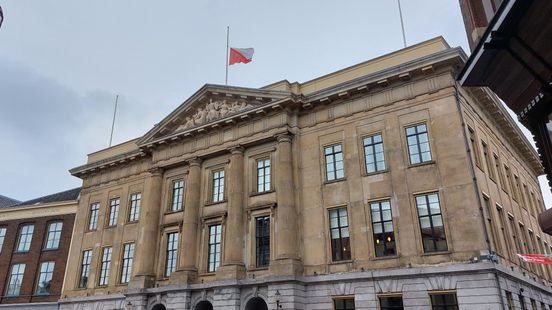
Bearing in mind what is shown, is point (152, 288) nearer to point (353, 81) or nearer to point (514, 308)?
point (353, 81)

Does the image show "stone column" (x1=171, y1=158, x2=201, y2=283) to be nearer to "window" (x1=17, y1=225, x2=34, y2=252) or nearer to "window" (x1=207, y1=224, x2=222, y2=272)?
"window" (x1=207, y1=224, x2=222, y2=272)

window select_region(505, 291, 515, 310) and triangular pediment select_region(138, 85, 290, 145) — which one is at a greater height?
triangular pediment select_region(138, 85, 290, 145)

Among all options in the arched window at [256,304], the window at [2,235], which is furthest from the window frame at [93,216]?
the arched window at [256,304]

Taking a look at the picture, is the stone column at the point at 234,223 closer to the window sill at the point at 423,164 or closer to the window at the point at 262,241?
the window at the point at 262,241

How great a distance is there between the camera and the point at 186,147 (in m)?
29.6

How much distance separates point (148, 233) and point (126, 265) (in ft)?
11.7

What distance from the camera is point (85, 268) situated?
106 ft

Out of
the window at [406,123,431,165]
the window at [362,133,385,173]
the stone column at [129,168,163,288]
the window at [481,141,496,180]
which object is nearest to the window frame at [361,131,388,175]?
the window at [362,133,385,173]

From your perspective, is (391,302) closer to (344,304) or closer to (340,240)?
(344,304)

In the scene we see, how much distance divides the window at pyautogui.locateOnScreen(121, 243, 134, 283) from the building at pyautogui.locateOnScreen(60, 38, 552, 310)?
0.12 m

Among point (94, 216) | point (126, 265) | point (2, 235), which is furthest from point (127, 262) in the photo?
point (2, 235)

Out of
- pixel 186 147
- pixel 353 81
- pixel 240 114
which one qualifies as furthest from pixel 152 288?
pixel 353 81

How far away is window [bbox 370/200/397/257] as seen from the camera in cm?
2067

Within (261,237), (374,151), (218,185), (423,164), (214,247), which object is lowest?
(214,247)
